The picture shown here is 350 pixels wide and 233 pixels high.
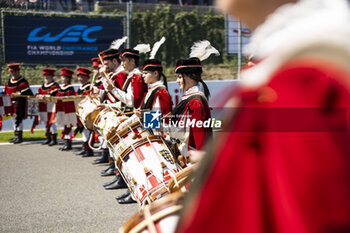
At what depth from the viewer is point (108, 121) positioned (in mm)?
4555

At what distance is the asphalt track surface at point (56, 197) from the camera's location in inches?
165

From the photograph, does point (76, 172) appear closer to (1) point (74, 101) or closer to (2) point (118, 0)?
(1) point (74, 101)

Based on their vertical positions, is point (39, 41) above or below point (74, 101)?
above

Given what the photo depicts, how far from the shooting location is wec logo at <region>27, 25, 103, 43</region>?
1197 cm

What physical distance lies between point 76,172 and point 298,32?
21.0 feet

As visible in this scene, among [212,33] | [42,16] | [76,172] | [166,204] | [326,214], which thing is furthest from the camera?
[212,33]

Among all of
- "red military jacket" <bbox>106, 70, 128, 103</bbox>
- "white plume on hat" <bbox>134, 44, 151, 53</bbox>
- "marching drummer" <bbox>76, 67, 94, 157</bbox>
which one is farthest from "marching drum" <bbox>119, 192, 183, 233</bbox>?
"marching drummer" <bbox>76, 67, 94, 157</bbox>

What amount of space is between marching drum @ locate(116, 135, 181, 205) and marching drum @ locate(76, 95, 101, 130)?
167cm

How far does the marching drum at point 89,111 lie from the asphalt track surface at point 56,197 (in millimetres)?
844

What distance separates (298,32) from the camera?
0.62 metres

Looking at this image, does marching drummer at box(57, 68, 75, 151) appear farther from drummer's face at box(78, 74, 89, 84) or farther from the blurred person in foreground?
the blurred person in foreground

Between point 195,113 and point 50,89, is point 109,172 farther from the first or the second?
point 50,89

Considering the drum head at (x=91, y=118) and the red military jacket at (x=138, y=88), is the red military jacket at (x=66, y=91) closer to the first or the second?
the drum head at (x=91, y=118)

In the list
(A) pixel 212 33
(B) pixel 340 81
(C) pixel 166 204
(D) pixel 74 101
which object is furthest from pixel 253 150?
(A) pixel 212 33
